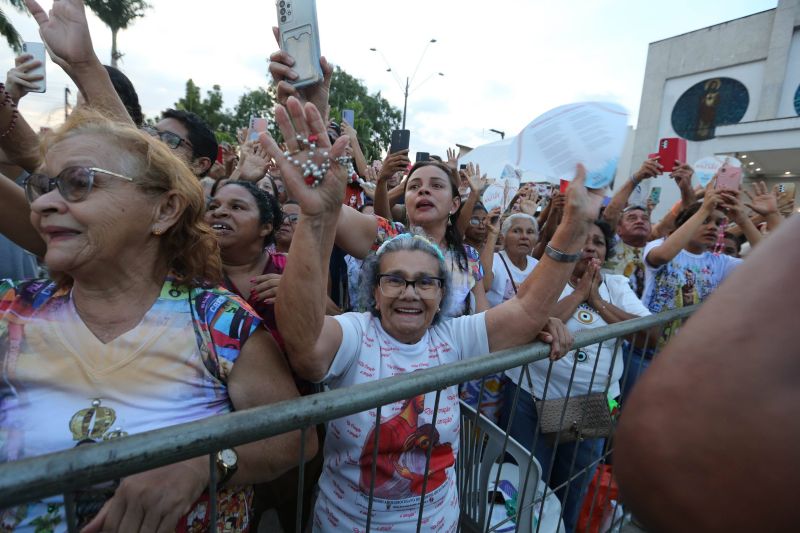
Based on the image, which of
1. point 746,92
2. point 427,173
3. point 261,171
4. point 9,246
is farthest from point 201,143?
point 746,92

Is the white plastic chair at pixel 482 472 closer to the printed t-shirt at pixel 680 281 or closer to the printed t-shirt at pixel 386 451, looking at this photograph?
the printed t-shirt at pixel 386 451

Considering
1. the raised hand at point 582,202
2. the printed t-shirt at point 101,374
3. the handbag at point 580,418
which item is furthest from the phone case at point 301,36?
the handbag at point 580,418

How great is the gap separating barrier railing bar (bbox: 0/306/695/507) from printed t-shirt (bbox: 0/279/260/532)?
452mm

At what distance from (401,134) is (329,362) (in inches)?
109

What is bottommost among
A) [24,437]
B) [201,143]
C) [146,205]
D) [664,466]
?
[24,437]

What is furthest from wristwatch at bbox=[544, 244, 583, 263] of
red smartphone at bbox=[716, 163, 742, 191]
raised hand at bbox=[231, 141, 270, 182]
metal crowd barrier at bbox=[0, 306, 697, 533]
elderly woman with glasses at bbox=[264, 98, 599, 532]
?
red smartphone at bbox=[716, 163, 742, 191]

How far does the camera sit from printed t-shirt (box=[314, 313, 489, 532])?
1.58 metres

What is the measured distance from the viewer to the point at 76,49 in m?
1.85

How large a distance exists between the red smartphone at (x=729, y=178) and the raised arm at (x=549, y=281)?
297 centimetres

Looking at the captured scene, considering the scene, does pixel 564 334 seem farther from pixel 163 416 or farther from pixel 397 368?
pixel 163 416

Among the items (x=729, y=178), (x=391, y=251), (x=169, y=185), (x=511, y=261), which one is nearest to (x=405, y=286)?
(x=391, y=251)

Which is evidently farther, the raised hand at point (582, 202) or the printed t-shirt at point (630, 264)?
the printed t-shirt at point (630, 264)

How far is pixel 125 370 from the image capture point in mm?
1241

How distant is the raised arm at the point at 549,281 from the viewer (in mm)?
1826
